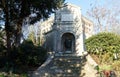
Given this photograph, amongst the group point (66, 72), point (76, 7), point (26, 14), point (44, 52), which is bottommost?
point (66, 72)

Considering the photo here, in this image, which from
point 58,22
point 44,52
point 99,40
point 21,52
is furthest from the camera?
point 58,22

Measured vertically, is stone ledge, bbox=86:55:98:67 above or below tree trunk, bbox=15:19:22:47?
below

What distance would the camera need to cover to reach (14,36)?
20.2 metres

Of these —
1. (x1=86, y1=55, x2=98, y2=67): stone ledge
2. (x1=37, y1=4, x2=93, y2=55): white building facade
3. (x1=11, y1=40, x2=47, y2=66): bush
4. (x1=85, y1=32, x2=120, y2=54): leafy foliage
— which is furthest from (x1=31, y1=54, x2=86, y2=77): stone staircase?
(x1=37, y1=4, x2=93, y2=55): white building facade

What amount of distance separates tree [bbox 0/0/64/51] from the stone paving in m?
2.98

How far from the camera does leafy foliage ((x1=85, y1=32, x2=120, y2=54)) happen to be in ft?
72.5

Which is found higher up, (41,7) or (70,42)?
(41,7)

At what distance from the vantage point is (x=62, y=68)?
63.1 ft

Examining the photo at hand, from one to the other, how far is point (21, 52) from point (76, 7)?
43.1ft

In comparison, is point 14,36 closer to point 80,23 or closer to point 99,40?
point 99,40

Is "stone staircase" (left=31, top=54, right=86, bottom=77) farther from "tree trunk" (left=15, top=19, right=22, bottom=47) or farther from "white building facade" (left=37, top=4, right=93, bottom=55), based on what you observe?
"white building facade" (left=37, top=4, right=93, bottom=55)

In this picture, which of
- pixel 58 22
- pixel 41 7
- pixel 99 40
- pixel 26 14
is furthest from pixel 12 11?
pixel 58 22

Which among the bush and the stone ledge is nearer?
the bush

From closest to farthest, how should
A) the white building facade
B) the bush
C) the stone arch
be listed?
the bush → the white building facade → the stone arch
